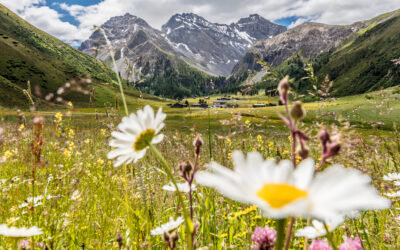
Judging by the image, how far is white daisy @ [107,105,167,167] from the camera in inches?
37.9

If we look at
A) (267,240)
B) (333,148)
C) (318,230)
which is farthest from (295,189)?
(318,230)

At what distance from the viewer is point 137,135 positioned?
98cm

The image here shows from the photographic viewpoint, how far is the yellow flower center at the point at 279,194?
1.64 ft

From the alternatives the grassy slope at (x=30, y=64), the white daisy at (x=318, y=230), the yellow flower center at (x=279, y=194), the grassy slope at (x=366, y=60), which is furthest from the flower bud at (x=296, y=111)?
the grassy slope at (x=366, y=60)

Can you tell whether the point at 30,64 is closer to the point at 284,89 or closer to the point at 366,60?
the point at 284,89

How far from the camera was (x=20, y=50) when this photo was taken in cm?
11994

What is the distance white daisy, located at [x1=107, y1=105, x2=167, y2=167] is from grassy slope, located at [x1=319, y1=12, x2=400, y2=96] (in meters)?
133

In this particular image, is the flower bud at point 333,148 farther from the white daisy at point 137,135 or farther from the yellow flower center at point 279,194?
the white daisy at point 137,135

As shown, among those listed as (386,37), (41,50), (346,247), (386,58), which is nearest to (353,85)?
(386,58)

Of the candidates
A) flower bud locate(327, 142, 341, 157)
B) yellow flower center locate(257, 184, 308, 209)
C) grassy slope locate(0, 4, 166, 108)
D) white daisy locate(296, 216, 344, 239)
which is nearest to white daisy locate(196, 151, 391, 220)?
Answer: yellow flower center locate(257, 184, 308, 209)

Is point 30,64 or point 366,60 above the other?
point 366,60

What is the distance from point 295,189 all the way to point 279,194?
5cm

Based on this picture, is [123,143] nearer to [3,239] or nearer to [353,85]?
[3,239]

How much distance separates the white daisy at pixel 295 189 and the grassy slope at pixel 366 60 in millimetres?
132858
